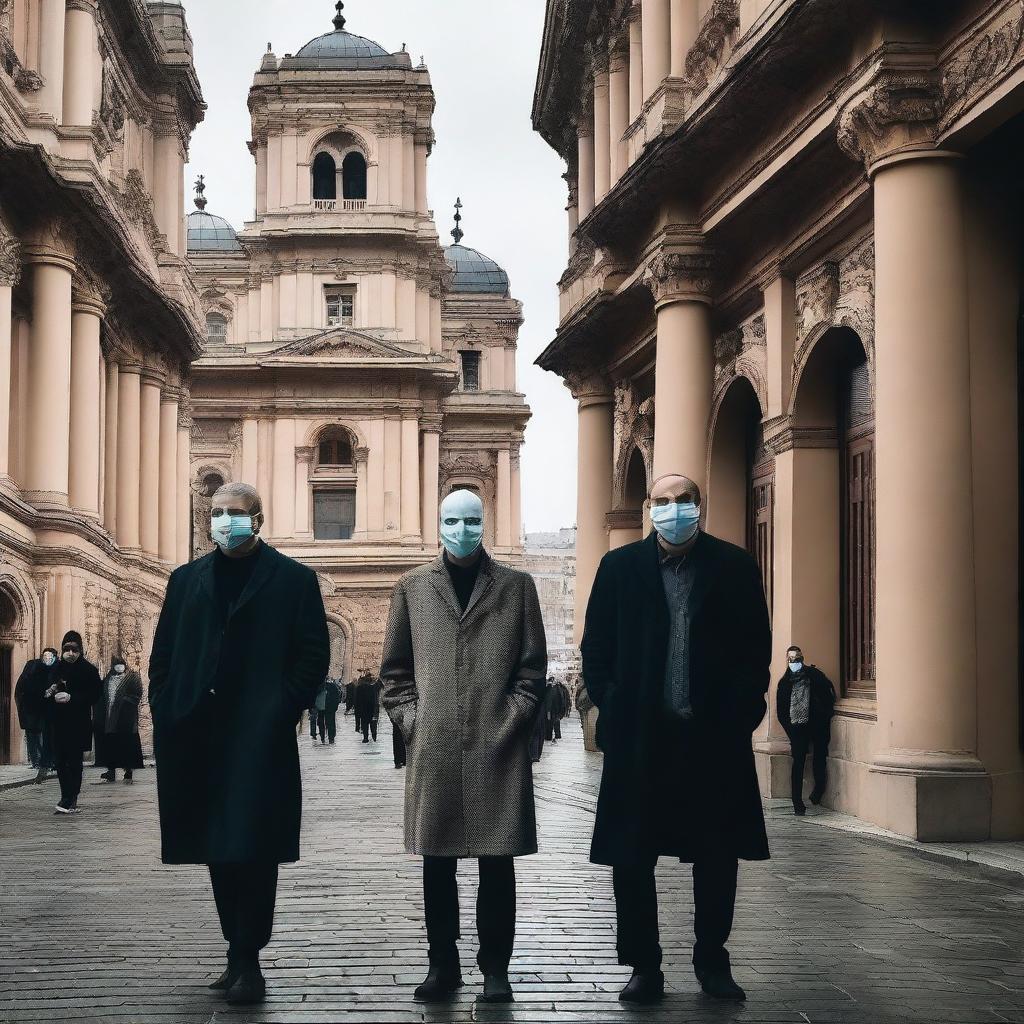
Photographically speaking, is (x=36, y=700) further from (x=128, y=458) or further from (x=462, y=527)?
(x=128, y=458)

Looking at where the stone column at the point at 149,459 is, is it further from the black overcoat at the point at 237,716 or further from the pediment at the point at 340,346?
the black overcoat at the point at 237,716

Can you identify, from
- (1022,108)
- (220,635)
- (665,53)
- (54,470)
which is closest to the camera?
(220,635)

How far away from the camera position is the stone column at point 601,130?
28.2 m

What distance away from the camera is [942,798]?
43.1 ft

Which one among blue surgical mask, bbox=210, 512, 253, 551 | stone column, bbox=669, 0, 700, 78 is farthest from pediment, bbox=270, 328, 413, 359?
blue surgical mask, bbox=210, 512, 253, 551

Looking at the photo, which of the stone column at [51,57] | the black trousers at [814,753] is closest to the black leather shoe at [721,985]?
the black trousers at [814,753]

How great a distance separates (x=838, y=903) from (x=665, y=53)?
608 inches

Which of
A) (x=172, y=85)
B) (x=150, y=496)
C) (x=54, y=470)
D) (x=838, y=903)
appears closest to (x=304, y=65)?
(x=172, y=85)

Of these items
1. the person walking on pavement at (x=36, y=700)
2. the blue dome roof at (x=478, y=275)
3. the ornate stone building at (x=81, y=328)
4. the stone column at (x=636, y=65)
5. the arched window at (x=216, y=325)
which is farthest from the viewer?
the blue dome roof at (x=478, y=275)

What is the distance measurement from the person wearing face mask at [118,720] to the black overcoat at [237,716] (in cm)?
1563

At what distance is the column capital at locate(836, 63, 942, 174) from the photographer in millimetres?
14031

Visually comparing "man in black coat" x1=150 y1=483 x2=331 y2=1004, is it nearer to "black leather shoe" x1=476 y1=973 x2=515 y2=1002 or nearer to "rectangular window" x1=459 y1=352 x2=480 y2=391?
"black leather shoe" x1=476 y1=973 x2=515 y2=1002

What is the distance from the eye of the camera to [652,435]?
25.8 m

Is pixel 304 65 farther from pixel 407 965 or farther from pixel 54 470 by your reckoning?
pixel 407 965
